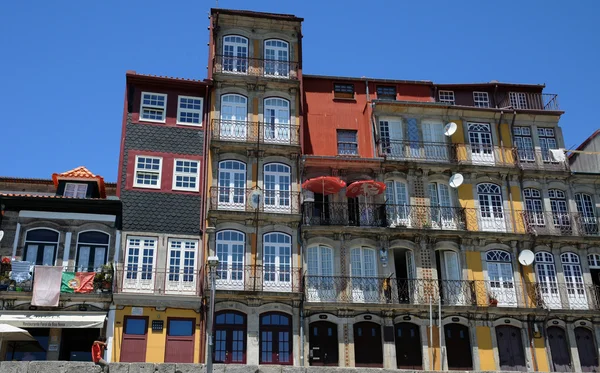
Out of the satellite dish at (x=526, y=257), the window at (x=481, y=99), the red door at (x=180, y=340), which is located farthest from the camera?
the window at (x=481, y=99)

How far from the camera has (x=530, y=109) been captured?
36000 millimetres

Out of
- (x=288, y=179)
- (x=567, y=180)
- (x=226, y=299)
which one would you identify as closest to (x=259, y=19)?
(x=288, y=179)

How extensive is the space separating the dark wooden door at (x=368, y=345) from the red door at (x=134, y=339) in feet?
28.3

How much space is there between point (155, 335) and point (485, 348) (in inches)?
545

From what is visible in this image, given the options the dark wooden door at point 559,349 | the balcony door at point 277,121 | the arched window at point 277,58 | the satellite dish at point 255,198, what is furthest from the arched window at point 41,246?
the dark wooden door at point 559,349

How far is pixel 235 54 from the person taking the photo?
34.1 meters

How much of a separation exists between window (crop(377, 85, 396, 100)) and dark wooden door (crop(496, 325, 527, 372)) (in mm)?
12456

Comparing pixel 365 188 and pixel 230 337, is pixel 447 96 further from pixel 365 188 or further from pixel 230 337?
pixel 230 337

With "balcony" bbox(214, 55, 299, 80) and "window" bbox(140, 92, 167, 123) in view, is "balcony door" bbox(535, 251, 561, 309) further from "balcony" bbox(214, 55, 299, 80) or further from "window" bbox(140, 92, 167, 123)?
"window" bbox(140, 92, 167, 123)

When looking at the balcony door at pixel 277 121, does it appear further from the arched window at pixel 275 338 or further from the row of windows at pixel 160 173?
the arched window at pixel 275 338

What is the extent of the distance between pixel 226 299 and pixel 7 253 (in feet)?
29.3

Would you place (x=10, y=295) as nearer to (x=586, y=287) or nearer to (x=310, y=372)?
(x=310, y=372)

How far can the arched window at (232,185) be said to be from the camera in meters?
31.1

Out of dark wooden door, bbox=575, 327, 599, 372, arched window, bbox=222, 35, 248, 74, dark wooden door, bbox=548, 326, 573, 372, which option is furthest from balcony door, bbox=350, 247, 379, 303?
arched window, bbox=222, 35, 248, 74
